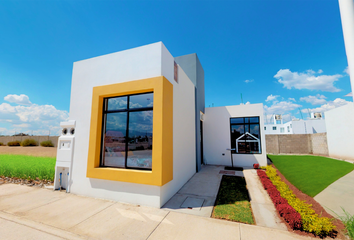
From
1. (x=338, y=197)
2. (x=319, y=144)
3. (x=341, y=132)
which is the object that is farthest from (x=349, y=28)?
(x=319, y=144)

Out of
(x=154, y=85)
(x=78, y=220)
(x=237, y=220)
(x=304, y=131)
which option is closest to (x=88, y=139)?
(x=78, y=220)

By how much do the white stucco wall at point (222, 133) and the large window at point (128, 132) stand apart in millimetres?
6912

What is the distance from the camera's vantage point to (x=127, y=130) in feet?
16.5

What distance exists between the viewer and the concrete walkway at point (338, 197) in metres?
4.14

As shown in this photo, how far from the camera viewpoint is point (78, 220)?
3.56 meters

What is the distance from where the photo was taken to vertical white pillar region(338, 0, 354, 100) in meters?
2.57

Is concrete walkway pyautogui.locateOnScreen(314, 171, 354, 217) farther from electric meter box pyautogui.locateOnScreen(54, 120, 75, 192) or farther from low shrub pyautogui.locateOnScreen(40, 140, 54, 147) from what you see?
low shrub pyautogui.locateOnScreen(40, 140, 54, 147)

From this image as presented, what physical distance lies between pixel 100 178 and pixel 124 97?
2661 millimetres

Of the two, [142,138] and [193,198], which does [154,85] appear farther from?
[193,198]

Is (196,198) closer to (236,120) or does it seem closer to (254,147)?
(254,147)

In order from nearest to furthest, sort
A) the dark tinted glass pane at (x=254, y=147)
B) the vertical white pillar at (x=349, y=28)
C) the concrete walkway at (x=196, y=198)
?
the vertical white pillar at (x=349, y=28) → the concrete walkway at (x=196, y=198) → the dark tinted glass pane at (x=254, y=147)

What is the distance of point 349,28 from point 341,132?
44.9ft

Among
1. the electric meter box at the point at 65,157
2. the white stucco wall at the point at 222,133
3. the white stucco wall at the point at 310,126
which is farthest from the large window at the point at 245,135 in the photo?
the white stucco wall at the point at 310,126

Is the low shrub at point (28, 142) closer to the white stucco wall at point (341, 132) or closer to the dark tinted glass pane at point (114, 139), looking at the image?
the dark tinted glass pane at point (114, 139)
